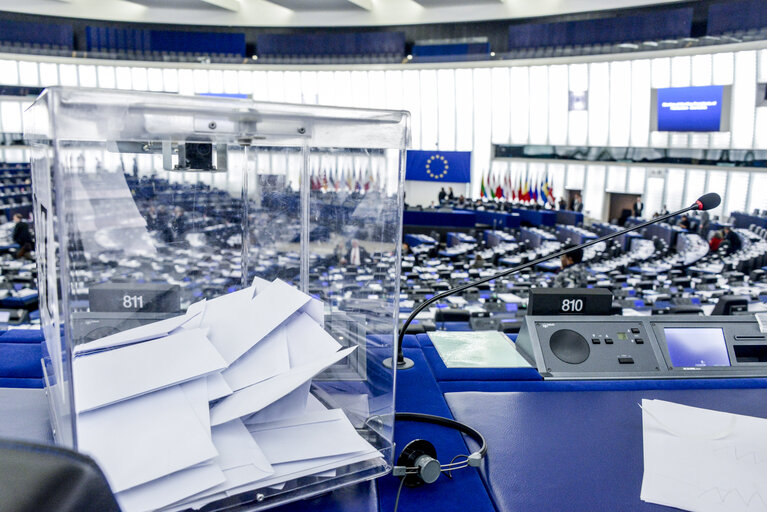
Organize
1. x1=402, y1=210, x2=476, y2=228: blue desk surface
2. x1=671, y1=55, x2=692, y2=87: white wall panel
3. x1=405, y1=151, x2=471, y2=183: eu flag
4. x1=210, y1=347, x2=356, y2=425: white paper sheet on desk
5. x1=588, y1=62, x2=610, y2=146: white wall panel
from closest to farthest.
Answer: x1=210, y1=347, x2=356, y2=425: white paper sheet on desk → x1=402, y1=210, x2=476, y2=228: blue desk surface → x1=671, y1=55, x2=692, y2=87: white wall panel → x1=588, y1=62, x2=610, y2=146: white wall panel → x1=405, y1=151, x2=471, y2=183: eu flag

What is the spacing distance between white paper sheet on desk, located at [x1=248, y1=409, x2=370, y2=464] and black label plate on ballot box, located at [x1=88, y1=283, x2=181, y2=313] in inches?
12.6

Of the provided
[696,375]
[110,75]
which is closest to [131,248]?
[696,375]

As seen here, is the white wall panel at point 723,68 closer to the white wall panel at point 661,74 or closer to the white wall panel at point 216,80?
the white wall panel at point 661,74

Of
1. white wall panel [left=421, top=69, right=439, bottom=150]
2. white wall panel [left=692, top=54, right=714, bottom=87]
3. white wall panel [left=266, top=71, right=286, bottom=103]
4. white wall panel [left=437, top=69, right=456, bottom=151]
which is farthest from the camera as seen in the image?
white wall panel [left=266, top=71, right=286, bottom=103]

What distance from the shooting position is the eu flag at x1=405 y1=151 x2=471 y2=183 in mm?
20516

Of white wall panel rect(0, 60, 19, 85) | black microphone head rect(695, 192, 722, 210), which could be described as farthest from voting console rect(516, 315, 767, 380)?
white wall panel rect(0, 60, 19, 85)

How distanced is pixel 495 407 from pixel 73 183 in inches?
37.1

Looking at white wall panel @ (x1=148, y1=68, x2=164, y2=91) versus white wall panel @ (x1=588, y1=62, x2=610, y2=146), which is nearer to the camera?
white wall panel @ (x1=588, y1=62, x2=610, y2=146)

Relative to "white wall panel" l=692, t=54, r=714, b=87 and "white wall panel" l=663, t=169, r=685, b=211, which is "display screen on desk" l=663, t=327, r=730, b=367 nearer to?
"white wall panel" l=663, t=169, r=685, b=211

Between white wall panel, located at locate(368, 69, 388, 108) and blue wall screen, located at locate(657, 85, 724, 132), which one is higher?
white wall panel, located at locate(368, 69, 388, 108)

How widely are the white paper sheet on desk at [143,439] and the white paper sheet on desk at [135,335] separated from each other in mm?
93

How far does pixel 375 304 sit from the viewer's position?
1.14 metres

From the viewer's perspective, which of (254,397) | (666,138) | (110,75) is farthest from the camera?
(110,75)

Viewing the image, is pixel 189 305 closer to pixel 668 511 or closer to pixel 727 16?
pixel 668 511
